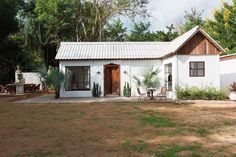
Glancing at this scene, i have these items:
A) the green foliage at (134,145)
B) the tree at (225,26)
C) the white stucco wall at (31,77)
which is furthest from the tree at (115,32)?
the green foliage at (134,145)

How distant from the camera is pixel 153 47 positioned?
27953 millimetres

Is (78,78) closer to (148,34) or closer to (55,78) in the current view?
(55,78)

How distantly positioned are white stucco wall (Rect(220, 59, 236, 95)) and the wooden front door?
8121 mm

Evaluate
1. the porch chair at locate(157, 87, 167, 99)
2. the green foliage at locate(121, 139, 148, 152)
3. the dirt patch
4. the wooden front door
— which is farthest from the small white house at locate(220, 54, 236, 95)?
the green foliage at locate(121, 139, 148, 152)

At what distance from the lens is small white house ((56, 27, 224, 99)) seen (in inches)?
895

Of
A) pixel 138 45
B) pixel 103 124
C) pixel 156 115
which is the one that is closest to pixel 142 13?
pixel 138 45

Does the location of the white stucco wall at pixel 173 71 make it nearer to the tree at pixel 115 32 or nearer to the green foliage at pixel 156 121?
the green foliage at pixel 156 121

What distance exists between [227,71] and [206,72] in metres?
4.39

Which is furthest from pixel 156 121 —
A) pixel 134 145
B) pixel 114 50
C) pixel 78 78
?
pixel 114 50

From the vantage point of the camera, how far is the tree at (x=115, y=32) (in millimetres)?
49628

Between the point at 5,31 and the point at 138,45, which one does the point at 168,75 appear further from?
the point at 5,31

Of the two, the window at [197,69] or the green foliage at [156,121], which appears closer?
the green foliage at [156,121]

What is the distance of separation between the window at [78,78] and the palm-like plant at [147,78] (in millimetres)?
3620

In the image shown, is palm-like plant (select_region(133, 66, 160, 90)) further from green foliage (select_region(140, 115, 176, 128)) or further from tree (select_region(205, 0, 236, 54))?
tree (select_region(205, 0, 236, 54))
